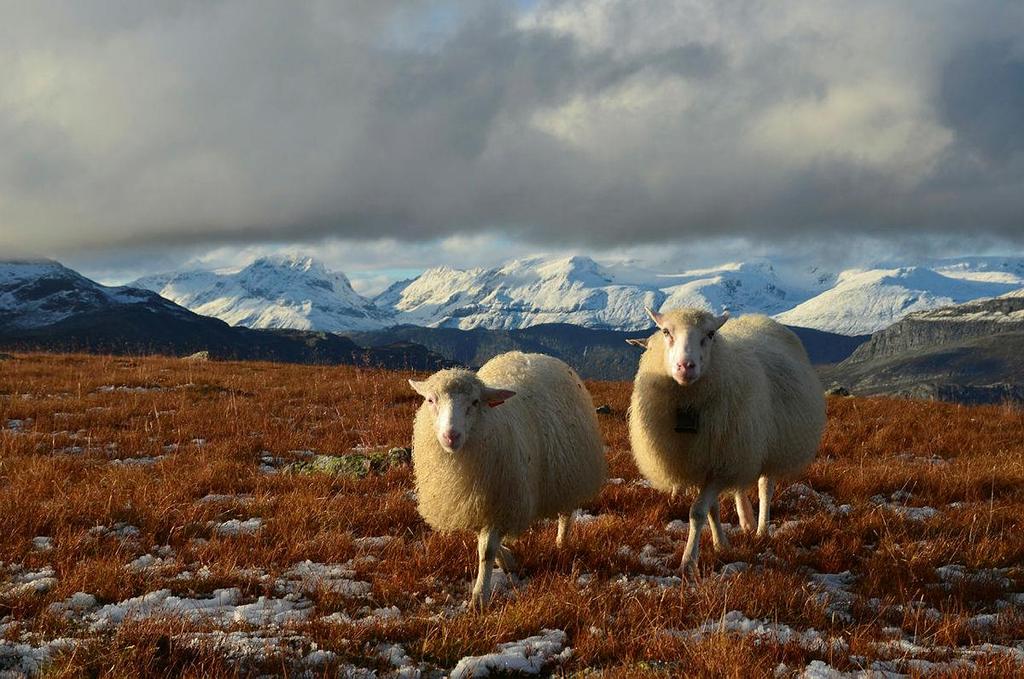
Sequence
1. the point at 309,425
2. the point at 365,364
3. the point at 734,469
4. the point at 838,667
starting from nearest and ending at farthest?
the point at 838,667
the point at 734,469
the point at 309,425
the point at 365,364

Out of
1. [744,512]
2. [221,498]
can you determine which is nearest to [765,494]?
[744,512]

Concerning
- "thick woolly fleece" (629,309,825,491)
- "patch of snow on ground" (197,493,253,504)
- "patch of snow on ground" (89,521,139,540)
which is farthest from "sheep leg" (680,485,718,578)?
"patch of snow on ground" (89,521,139,540)

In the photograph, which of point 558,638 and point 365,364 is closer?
point 558,638

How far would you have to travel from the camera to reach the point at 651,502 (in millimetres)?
9172

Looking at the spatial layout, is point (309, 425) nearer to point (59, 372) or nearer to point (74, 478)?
point (74, 478)

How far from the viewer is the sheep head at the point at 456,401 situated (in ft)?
20.7

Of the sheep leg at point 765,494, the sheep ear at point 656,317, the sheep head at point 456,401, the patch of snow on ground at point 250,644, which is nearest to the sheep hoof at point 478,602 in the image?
the sheep head at point 456,401

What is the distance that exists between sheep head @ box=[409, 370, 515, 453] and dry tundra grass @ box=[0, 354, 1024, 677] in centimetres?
139

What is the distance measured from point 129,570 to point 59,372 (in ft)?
58.9

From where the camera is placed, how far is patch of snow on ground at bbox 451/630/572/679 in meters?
4.50

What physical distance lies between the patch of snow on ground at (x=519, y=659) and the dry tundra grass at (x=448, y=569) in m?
0.11

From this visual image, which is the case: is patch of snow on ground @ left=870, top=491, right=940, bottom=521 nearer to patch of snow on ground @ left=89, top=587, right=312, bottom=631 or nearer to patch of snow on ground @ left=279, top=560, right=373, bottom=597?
patch of snow on ground @ left=279, top=560, right=373, bottom=597

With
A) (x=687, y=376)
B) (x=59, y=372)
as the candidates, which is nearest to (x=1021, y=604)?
(x=687, y=376)

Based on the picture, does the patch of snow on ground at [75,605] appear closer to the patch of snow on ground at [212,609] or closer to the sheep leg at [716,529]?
the patch of snow on ground at [212,609]
